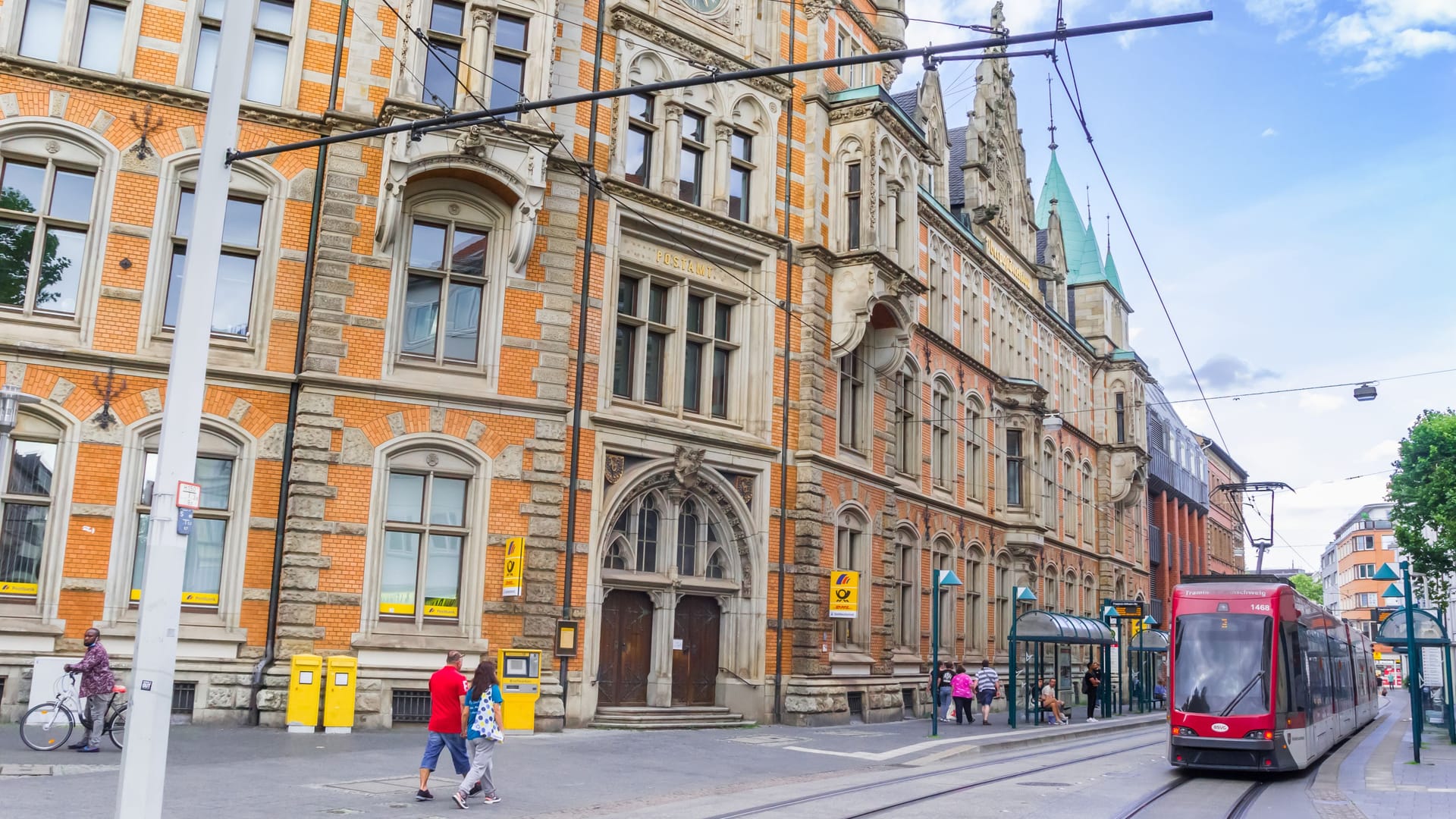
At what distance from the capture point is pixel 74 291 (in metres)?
18.5

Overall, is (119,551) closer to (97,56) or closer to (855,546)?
(97,56)

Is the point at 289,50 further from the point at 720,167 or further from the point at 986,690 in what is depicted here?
the point at 986,690

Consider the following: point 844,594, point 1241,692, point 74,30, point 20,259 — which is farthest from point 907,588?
point 74,30

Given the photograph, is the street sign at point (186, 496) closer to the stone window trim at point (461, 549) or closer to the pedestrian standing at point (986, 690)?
the stone window trim at point (461, 549)

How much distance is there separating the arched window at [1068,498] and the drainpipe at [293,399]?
3324 cm

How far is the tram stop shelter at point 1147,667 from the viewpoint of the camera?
1502 inches

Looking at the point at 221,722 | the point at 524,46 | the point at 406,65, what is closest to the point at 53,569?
the point at 221,722

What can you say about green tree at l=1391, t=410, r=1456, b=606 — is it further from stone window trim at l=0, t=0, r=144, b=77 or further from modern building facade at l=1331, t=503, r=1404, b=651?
modern building facade at l=1331, t=503, r=1404, b=651

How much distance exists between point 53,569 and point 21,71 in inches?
304

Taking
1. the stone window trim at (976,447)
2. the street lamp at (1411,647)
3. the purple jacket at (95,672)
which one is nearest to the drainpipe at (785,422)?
the street lamp at (1411,647)

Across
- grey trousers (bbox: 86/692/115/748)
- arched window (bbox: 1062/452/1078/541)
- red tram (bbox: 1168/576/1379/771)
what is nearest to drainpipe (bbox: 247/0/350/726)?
grey trousers (bbox: 86/692/115/748)

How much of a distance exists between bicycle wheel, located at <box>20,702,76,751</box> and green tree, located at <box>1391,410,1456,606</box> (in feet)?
131

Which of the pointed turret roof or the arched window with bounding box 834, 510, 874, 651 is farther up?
the pointed turret roof

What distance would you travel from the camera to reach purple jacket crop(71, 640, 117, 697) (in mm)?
15023
